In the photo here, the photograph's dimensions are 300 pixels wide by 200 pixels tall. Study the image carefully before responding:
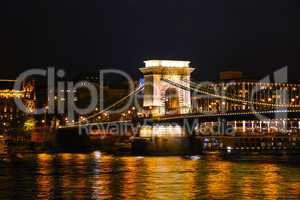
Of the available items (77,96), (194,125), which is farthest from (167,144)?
(77,96)

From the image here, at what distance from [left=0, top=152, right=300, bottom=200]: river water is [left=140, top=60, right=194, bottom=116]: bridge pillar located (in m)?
27.7

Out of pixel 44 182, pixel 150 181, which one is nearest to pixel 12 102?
pixel 44 182

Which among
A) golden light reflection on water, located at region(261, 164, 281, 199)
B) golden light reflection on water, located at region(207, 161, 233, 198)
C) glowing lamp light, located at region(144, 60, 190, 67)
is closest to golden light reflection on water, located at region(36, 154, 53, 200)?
golden light reflection on water, located at region(207, 161, 233, 198)

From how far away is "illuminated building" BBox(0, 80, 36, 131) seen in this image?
4424 inches

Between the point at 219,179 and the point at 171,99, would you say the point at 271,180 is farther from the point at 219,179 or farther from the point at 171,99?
the point at 171,99

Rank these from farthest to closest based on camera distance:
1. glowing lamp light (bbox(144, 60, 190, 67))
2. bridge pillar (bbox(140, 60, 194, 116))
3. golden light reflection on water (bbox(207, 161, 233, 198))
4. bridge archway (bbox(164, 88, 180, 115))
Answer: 1. glowing lamp light (bbox(144, 60, 190, 67))
2. bridge archway (bbox(164, 88, 180, 115))
3. bridge pillar (bbox(140, 60, 194, 116))
4. golden light reflection on water (bbox(207, 161, 233, 198))

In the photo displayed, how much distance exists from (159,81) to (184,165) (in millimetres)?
29391

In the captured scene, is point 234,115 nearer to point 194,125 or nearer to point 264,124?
point 194,125

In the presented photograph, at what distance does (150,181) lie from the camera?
33969 millimetres

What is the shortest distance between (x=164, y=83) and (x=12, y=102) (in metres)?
45.7

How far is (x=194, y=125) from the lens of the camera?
204 ft

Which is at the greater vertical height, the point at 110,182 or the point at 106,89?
the point at 106,89

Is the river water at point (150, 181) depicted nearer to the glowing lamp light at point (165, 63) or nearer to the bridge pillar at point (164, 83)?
the bridge pillar at point (164, 83)

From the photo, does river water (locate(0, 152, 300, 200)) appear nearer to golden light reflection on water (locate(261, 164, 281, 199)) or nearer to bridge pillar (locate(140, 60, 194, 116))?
golden light reflection on water (locate(261, 164, 281, 199))
